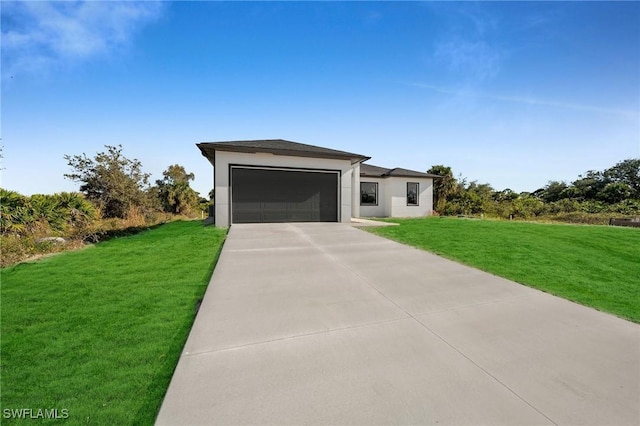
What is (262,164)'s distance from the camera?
417 inches

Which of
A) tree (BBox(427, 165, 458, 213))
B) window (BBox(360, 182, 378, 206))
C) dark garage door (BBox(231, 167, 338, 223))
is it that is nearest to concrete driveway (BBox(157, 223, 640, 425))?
dark garage door (BBox(231, 167, 338, 223))

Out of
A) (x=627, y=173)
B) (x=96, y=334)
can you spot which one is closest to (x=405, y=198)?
(x=96, y=334)

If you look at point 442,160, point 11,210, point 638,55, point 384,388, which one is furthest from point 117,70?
point 442,160

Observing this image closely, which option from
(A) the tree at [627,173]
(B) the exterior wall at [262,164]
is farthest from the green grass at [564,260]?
(A) the tree at [627,173]

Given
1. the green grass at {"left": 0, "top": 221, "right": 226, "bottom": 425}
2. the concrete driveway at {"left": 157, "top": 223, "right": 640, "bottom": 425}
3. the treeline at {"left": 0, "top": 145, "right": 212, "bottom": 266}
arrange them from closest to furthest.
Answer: the concrete driveway at {"left": 157, "top": 223, "right": 640, "bottom": 425}
the green grass at {"left": 0, "top": 221, "right": 226, "bottom": 425}
the treeline at {"left": 0, "top": 145, "right": 212, "bottom": 266}

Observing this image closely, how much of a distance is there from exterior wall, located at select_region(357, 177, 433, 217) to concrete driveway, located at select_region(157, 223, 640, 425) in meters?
12.4

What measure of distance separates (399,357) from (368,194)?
14495mm

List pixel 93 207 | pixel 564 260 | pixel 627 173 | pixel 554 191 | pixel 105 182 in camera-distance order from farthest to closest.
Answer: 1. pixel 554 191
2. pixel 627 173
3. pixel 105 182
4. pixel 93 207
5. pixel 564 260

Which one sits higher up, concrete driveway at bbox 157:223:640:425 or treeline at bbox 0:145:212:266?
treeline at bbox 0:145:212:266

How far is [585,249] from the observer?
259 inches

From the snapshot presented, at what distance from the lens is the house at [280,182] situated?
10.0 metres

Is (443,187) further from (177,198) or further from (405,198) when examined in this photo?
(177,198)

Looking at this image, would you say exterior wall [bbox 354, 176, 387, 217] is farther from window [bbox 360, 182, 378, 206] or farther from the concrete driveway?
the concrete driveway

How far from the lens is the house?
1003cm
